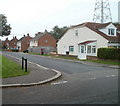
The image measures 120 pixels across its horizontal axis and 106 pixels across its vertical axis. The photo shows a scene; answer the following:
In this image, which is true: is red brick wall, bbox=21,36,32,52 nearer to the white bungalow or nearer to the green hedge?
the white bungalow

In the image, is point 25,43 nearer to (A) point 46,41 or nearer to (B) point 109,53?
(A) point 46,41

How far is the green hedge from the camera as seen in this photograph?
64.9ft

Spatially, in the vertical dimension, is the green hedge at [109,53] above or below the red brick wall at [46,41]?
below

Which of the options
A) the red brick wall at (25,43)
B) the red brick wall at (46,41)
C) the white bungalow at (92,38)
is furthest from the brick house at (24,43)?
the white bungalow at (92,38)

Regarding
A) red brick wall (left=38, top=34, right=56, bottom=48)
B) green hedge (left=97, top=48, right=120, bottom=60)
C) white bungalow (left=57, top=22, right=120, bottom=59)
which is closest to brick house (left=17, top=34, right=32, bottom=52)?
red brick wall (left=38, top=34, right=56, bottom=48)

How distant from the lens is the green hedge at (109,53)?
1977cm

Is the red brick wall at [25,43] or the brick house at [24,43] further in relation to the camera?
the red brick wall at [25,43]

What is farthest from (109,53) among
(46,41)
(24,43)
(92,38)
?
(24,43)

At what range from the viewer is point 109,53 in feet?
67.8

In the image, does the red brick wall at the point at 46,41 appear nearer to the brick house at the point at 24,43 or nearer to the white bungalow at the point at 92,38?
the brick house at the point at 24,43

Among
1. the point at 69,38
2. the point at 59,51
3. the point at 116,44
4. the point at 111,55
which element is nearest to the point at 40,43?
the point at 59,51

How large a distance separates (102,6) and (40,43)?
31.4 m

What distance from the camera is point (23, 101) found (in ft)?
17.4

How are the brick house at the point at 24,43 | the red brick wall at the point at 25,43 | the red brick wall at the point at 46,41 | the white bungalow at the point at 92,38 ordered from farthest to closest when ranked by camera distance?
the red brick wall at the point at 25,43 < the brick house at the point at 24,43 < the red brick wall at the point at 46,41 < the white bungalow at the point at 92,38
